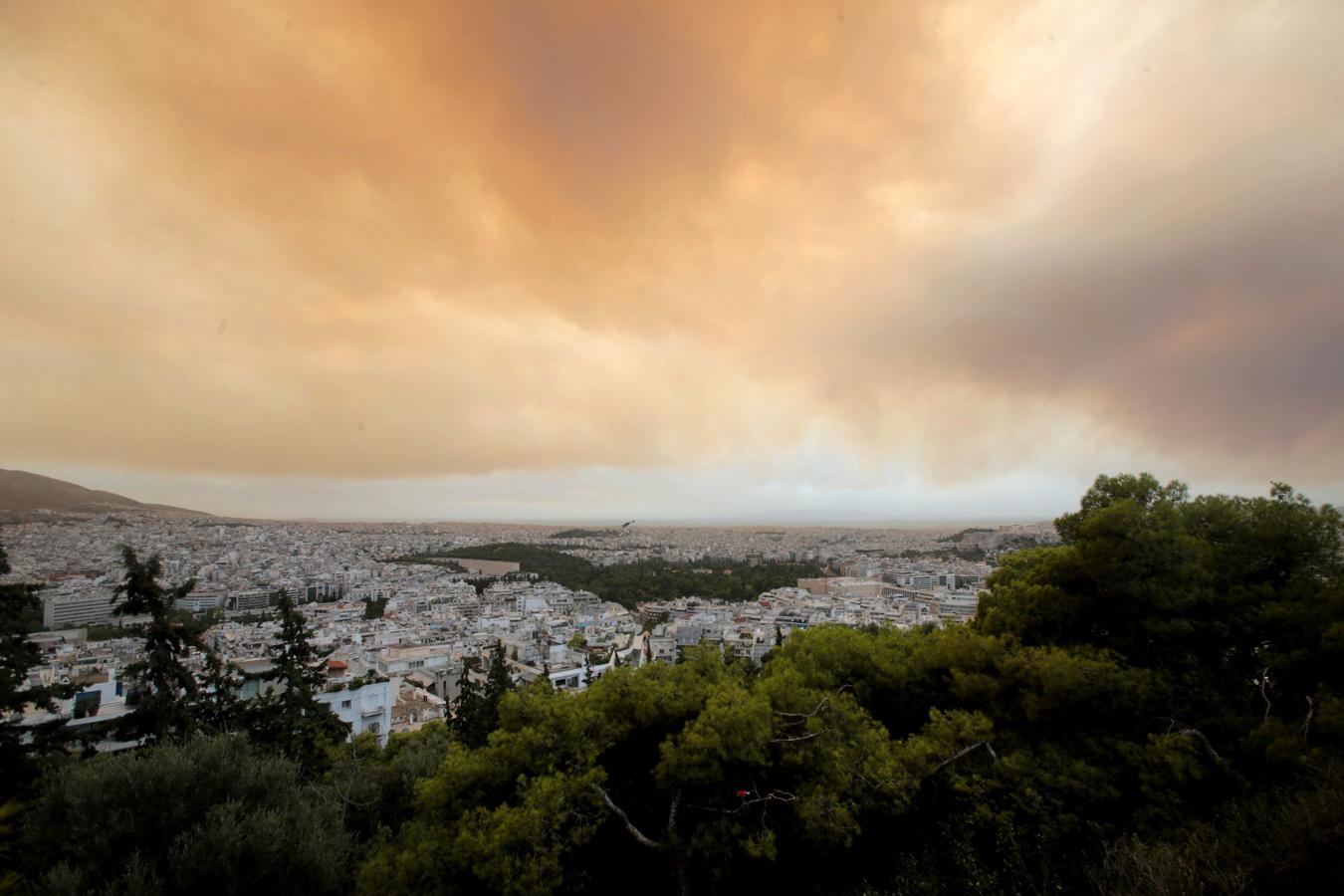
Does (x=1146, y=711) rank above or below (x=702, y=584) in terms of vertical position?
above

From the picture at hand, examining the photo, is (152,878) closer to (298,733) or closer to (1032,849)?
(298,733)

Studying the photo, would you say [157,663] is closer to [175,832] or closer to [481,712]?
[175,832]

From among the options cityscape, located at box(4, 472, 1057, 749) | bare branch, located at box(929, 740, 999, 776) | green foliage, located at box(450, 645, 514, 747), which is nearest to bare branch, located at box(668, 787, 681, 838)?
cityscape, located at box(4, 472, 1057, 749)

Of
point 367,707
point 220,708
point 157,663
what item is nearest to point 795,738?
point 157,663

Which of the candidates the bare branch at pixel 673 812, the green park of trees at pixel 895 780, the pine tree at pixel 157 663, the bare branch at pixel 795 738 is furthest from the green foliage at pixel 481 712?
the bare branch at pixel 795 738

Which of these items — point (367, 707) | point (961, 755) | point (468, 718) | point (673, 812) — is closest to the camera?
point (673, 812)

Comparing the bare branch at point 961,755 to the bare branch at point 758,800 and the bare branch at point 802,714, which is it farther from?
the bare branch at point 758,800

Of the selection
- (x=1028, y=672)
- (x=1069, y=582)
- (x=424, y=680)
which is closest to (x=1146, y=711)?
(x=1028, y=672)
